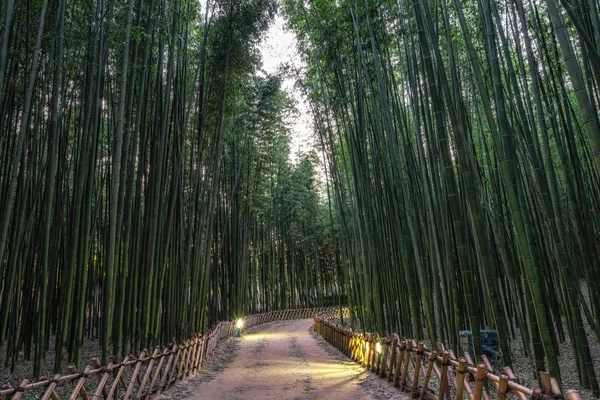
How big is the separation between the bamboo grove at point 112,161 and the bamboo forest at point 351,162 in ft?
0.11

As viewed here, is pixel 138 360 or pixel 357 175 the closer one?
pixel 138 360

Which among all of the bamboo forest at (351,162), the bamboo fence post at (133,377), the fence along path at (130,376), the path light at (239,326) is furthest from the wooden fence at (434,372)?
the path light at (239,326)

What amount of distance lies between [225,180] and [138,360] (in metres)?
6.17

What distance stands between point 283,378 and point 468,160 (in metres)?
3.20

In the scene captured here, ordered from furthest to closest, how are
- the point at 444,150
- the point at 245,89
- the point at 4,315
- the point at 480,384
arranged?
1. the point at 245,89
2. the point at 4,315
3. the point at 444,150
4. the point at 480,384

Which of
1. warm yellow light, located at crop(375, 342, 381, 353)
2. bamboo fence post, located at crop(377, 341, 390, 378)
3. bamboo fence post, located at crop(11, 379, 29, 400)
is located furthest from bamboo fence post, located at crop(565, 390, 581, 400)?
warm yellow light, located at crop(375, 342, 381, 353)

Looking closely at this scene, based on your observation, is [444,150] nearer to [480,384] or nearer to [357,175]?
[480,384]

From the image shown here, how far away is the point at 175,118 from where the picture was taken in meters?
5.22

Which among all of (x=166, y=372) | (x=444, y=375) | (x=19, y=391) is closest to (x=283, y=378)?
(x=166, y=372)

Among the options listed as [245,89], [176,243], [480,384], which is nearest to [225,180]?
[245,89]

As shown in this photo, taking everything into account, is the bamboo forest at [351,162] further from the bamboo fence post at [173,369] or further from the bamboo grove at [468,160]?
the bamboo fence post at [173,369]

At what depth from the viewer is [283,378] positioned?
4.78 m

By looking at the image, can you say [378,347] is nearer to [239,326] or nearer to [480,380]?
[480,380]

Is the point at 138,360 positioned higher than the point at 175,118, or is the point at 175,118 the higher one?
the point at 175,118
